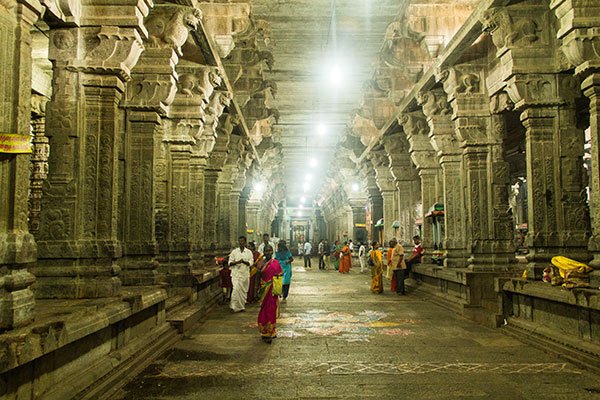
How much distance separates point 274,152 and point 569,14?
18270mm

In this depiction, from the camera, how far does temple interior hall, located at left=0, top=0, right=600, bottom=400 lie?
4480 mm

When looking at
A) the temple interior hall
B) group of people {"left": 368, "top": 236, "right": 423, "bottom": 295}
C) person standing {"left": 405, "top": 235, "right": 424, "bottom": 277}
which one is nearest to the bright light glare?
the temple interior hall

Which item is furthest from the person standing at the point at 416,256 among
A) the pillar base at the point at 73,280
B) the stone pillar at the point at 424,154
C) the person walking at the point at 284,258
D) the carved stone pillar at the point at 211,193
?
the pillar base at the point at 73,280

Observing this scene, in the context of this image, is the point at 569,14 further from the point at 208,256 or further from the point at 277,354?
the point at 208,256

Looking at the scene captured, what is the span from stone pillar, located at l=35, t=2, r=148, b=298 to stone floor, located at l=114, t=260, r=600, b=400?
124 centimetres

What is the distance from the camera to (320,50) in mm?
13750

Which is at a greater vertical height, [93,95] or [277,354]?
[93,95]

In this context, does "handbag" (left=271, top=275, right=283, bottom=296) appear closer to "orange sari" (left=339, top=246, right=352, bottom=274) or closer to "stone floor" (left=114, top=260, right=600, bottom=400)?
"stone floor" (left=114, top=260, right=600, bottom=400)

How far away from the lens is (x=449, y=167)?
11.2 meters

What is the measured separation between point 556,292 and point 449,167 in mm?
5489

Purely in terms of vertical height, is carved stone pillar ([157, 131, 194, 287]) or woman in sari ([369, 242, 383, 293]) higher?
carved stone pillar ([157, 131, 194, 287])

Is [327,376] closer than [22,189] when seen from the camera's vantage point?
No

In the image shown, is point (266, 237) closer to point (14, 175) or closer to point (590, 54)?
point (590, 54)

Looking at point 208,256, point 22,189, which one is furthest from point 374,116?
point 22,189
